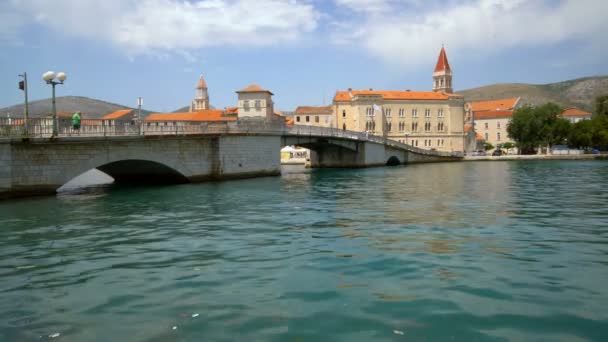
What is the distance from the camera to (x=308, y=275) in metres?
9.53

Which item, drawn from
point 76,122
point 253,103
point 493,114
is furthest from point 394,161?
point 493,114

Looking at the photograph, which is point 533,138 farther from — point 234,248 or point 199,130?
point 234,248

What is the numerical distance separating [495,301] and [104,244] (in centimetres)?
1002

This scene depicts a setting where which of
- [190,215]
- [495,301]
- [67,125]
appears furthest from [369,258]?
[67,125]

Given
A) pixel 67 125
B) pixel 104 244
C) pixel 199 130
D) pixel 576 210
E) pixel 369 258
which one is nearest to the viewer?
pixel 369 258

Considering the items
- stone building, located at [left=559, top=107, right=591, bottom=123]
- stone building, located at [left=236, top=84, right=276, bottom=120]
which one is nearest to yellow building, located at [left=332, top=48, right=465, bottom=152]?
stone building, located at [left=236, top=84, right=276, bottom=120]

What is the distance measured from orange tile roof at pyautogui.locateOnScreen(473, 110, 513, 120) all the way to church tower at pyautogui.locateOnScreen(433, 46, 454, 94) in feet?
47.5

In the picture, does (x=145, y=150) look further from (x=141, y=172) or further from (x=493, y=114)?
(x=493, y=114)

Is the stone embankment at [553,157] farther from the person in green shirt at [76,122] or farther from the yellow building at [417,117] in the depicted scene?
the person in green shirt at [76,122]

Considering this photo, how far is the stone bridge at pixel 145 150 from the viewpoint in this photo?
2469 cm

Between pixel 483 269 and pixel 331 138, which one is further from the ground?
pixel 331 138

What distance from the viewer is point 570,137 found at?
91.0m

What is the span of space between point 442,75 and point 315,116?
38160mm

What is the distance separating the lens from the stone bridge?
81.0ft
